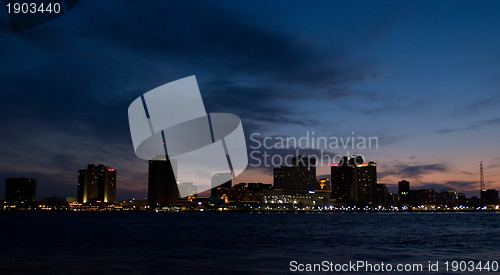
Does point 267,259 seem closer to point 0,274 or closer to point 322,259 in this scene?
point 322,259

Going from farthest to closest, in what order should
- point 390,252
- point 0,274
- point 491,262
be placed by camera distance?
1. point 390,252
2. point 491,262
3. point 0,274

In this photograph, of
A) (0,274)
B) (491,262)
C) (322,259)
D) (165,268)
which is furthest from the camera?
(322,259)

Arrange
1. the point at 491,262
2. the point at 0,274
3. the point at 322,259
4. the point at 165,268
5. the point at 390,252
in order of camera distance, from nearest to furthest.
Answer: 1. the point at 0,274
2. the point at 165,268
3. the point at 491,262
4. the point at 322,259
5. the point at 390,252

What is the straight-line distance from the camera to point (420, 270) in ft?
87.4

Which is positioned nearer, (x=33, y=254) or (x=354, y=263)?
(x=354, y=263)

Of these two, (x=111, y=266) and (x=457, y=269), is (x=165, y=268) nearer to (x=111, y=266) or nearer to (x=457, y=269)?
(x=111, y=266)

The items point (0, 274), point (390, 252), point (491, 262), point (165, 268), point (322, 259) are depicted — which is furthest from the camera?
point (390, 252)

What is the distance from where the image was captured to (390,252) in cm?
3797

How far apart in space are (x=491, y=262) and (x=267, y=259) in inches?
604

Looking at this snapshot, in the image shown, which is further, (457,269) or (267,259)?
(267,259)

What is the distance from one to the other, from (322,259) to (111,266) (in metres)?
14.7

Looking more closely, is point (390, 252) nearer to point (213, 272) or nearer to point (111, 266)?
point (213, 272)

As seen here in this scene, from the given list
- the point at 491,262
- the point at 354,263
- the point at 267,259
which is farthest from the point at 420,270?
the point at 267,259

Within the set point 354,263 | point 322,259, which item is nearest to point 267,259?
point 322,259
